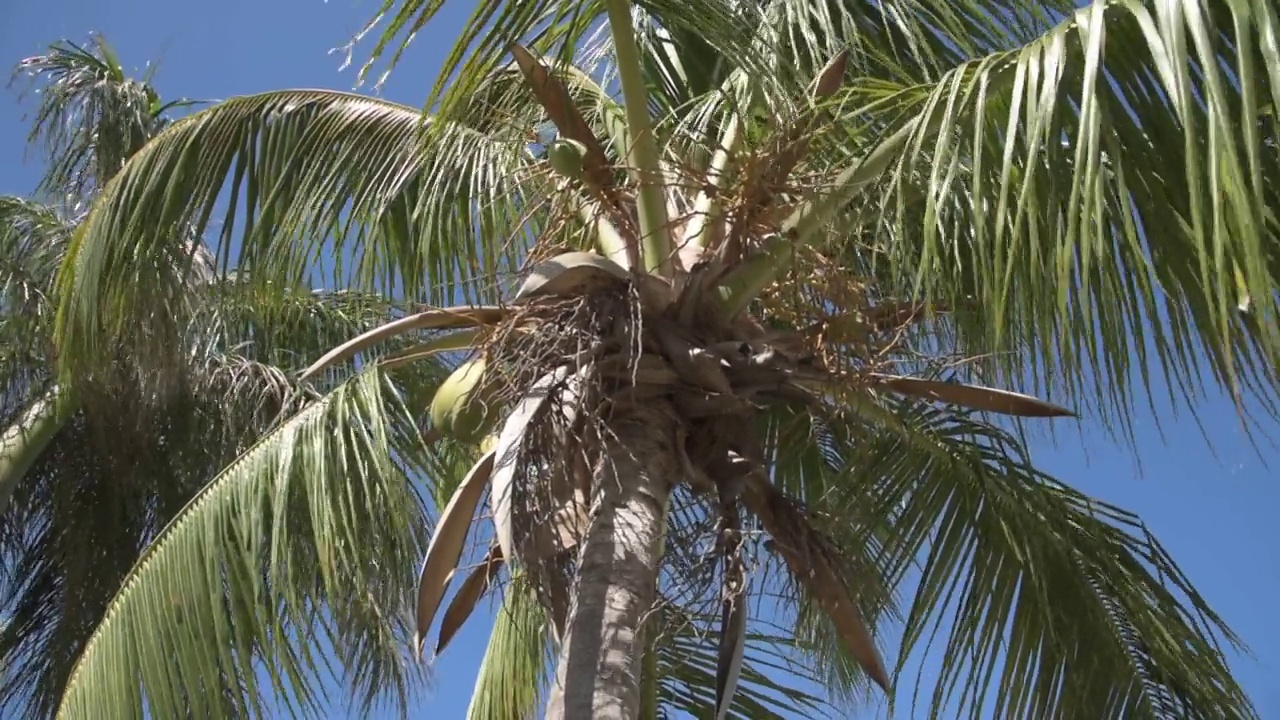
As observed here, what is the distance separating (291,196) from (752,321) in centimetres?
174

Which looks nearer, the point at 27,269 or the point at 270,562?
the point at 270,562

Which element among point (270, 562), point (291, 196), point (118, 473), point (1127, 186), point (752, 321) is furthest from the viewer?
point (118, 473)

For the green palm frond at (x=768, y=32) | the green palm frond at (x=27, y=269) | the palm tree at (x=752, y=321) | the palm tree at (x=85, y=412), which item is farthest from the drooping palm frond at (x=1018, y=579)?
the green palm frond at (x=27, y=269)

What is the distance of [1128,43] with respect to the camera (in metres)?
2.44

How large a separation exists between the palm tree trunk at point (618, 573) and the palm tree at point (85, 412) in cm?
348

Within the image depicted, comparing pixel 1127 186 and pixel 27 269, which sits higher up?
pixel 27 269

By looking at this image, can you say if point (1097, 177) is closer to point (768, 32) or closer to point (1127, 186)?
point (1127, 186)

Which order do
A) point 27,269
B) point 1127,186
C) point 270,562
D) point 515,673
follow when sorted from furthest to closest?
point 27,269 → point 515,673 → point 270,562 → point 1127,186

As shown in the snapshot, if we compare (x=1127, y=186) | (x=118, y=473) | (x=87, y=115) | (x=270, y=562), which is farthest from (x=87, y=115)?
(x=1127, y=186)

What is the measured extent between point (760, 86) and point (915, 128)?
69cm

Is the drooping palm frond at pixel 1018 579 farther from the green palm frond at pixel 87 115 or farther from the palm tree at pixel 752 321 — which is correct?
the green palm frond at pixel 87 115

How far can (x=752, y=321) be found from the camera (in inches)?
127

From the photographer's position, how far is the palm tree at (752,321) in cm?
259

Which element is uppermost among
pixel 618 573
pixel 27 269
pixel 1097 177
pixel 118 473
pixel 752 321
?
pixel 27 269
